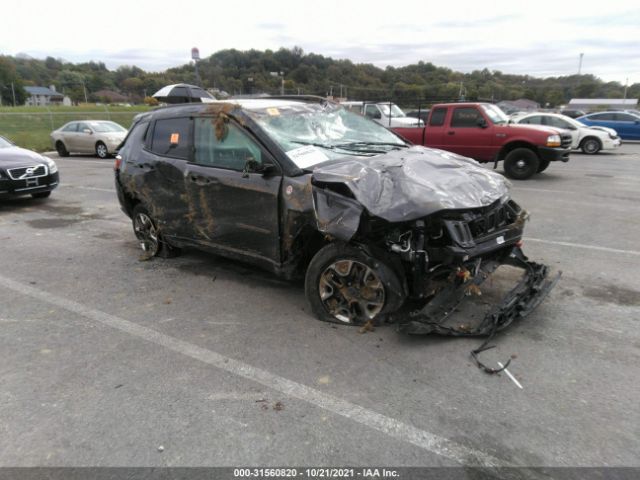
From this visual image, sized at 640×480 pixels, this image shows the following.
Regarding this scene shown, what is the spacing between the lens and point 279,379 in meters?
3.14

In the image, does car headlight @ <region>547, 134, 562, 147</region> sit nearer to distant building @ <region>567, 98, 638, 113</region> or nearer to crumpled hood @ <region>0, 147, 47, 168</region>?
crumpled hood @ <region>0, 147, 47, 168</region>

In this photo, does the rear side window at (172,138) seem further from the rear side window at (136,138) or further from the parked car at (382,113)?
the parked car at (382,113)

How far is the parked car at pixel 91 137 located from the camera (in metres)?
18.0

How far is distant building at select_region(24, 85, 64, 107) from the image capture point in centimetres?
11269

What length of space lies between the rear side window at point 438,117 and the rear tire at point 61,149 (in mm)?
14958

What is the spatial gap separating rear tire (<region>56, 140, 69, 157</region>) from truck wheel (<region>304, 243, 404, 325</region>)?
18.8 m

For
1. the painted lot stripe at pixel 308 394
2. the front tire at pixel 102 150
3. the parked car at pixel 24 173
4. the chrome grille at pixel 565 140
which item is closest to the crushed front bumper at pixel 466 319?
the painted lot stripe at pixel 308 394

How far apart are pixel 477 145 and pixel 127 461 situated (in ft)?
37.3

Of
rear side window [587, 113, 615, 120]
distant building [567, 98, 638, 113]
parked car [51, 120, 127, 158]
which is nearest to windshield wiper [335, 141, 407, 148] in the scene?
parked car [51, 120, 127, 158]

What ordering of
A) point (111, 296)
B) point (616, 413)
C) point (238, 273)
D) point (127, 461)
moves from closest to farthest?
point (127, 461)
point (616, 413)
point (111, 296)
point (238, 273)

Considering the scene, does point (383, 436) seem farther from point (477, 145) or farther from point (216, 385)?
point (477, 145)

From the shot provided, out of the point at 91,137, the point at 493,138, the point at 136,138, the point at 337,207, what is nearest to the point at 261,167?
the point at 337,207

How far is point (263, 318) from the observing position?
4.07 metres

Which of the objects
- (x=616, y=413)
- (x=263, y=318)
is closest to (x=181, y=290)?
(x=263, y=318)
